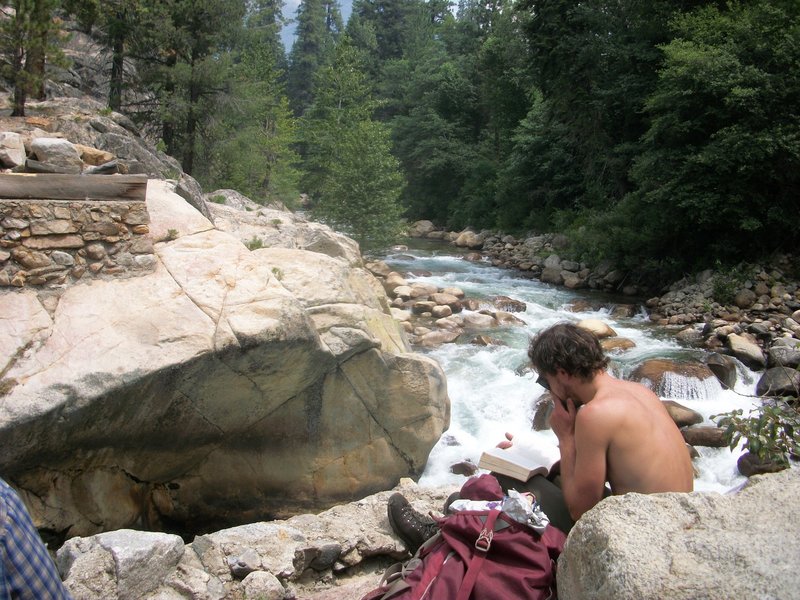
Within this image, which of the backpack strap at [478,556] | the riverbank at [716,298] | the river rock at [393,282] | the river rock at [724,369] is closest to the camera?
the backpack strap at [478,556]

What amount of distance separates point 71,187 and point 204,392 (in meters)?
2.09

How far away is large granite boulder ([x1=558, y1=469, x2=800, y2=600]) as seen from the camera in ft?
5.62

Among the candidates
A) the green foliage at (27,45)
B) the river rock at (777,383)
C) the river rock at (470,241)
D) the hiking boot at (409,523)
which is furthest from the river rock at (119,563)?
the river rock at (470,241)

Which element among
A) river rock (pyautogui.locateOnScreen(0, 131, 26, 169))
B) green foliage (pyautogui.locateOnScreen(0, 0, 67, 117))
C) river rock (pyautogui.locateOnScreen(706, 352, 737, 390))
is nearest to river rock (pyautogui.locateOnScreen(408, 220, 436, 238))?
green foliage (pyautogui.locateOnScreen(0, 0, 67, 117))

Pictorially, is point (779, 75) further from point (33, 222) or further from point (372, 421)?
point (33, 222)

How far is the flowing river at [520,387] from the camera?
298 inches

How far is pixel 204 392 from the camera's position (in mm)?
5078

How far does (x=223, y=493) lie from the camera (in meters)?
5.65

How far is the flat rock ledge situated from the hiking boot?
0.13 meters

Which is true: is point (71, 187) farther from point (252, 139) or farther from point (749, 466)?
point (252, 139)

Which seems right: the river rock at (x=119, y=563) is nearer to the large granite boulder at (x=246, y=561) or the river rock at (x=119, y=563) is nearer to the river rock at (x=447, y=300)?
the large granite boulder at (x=246, y=561)

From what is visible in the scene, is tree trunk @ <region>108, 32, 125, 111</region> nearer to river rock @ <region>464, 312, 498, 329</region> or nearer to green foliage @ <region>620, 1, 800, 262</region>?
river rock @ <region>464, 312, 498, 329</region>

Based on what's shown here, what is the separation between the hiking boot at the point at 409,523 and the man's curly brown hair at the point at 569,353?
145 cm

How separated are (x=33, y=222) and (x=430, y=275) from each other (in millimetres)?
13526
